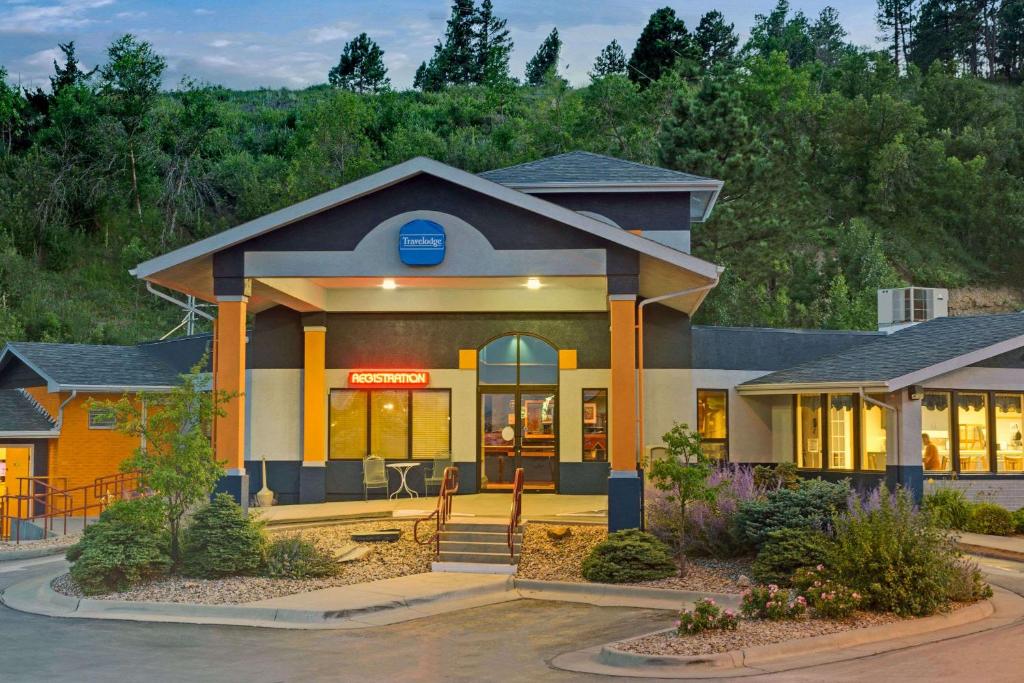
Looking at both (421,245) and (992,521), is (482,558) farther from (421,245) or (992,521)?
(992,521)

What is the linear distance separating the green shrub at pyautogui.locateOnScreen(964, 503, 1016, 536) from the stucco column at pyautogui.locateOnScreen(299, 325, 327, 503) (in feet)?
42.9

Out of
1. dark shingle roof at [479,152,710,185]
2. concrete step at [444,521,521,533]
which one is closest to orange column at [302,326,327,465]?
dark shingle roof at [479,152,710,185]

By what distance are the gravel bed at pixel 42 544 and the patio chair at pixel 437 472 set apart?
275 inches

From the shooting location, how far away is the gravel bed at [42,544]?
21.2 meters

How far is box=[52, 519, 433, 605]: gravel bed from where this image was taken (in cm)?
1470

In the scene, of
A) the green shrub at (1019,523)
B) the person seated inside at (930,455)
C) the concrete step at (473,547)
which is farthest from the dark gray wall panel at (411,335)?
the green shrub at (1019,523)

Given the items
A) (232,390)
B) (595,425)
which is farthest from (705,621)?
(595,425)

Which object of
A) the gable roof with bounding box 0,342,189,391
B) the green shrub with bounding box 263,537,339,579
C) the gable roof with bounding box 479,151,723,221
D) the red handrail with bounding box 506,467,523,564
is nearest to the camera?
the green shrub with bounding box 263,537,339,579

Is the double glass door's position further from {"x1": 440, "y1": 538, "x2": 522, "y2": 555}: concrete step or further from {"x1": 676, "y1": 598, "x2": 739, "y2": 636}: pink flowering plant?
{"x1": 676, "y1": 598, "x2": 739, "y2": 636}: pink flowering plant

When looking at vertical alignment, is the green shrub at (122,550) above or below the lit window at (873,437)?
below

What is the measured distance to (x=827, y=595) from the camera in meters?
12.5

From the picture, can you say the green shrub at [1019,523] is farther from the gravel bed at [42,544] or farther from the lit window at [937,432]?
the gravel bed at [42,544]

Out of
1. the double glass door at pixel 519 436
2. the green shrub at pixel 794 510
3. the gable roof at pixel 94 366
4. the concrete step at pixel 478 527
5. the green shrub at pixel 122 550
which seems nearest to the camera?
the green shrub at pixel 122 550

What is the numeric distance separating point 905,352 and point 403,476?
1115 centimetres
